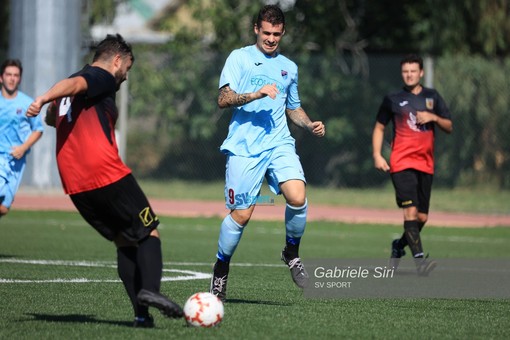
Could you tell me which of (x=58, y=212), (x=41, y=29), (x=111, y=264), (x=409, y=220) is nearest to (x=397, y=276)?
(x=409, y=220)

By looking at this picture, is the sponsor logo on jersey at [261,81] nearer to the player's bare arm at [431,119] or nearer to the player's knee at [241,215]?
the player's knee at [241,215]

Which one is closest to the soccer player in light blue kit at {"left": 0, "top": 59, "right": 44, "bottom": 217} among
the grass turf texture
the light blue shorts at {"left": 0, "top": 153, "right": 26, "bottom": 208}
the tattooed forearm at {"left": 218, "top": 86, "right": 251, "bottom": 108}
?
the light blue shorts at {"left": 0, "top": 153, "right": 26, "bottom": 208}

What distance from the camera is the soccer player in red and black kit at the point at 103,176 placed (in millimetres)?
6852

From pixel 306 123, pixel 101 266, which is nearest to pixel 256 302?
pixel 306 123

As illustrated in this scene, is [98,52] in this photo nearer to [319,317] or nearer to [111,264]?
[319,317]

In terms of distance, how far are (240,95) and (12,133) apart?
4.58 m

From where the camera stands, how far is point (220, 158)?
27047 mm

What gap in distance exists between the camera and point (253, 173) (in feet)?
28.2

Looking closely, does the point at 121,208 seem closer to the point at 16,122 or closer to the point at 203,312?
the point at 203,312

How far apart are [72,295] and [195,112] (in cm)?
1857

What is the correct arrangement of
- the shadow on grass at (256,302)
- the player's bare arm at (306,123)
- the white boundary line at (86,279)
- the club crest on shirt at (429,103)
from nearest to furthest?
the shadow on grass at (256,302)
the player's bare arm at (306,123)
the white boundary line at (86,279)
the club crest on shirt at (429,103)

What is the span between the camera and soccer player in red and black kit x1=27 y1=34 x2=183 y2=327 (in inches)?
270

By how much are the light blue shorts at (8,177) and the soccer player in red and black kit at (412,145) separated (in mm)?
3960

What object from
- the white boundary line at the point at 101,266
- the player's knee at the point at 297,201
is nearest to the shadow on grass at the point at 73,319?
the player's knee at the point at 297,201
